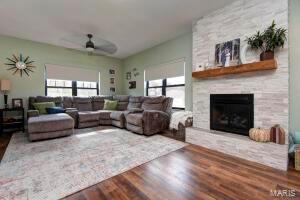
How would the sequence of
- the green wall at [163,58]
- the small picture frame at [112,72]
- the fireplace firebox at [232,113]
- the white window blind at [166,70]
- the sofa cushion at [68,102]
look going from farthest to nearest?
the small picture frame at [112,72] → the sofa cushion at [68,102] → the white window blind at [166,70] → the green wall at [163,58] → the fireplace firebox at [232,113]

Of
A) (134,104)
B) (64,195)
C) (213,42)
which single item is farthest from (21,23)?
(213,42)

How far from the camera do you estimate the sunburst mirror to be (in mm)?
4247

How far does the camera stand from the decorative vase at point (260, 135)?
225 centimetres

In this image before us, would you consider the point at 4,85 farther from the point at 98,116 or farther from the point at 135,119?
the point at 135,119

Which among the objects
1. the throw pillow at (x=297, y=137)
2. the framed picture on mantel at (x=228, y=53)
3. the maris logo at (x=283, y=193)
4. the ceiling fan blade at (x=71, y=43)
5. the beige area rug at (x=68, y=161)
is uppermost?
the ceiling fan blade at (x=71, y=43)

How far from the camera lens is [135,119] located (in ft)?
12.6

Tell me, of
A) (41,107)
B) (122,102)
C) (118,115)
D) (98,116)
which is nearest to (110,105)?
(122,102)

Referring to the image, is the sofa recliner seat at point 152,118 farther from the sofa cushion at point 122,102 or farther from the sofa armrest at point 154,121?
the sofa cushion at point 122,102

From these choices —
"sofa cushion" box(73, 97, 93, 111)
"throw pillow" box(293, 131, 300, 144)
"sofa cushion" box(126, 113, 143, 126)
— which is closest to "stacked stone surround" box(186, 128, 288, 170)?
"throw pillow" box(293, 131, 300, 144)

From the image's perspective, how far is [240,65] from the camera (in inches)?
99.2

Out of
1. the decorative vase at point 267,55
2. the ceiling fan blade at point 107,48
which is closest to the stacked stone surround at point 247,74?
the decorative vase at point 267,55

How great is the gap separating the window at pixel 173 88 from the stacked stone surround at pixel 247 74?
3.29 feet

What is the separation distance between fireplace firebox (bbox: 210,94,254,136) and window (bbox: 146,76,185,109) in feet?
4.44

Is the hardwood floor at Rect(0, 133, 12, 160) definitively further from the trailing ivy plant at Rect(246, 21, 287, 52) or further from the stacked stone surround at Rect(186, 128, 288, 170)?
the trailing ivy plant at Rect(246, 21, 287, 52)
